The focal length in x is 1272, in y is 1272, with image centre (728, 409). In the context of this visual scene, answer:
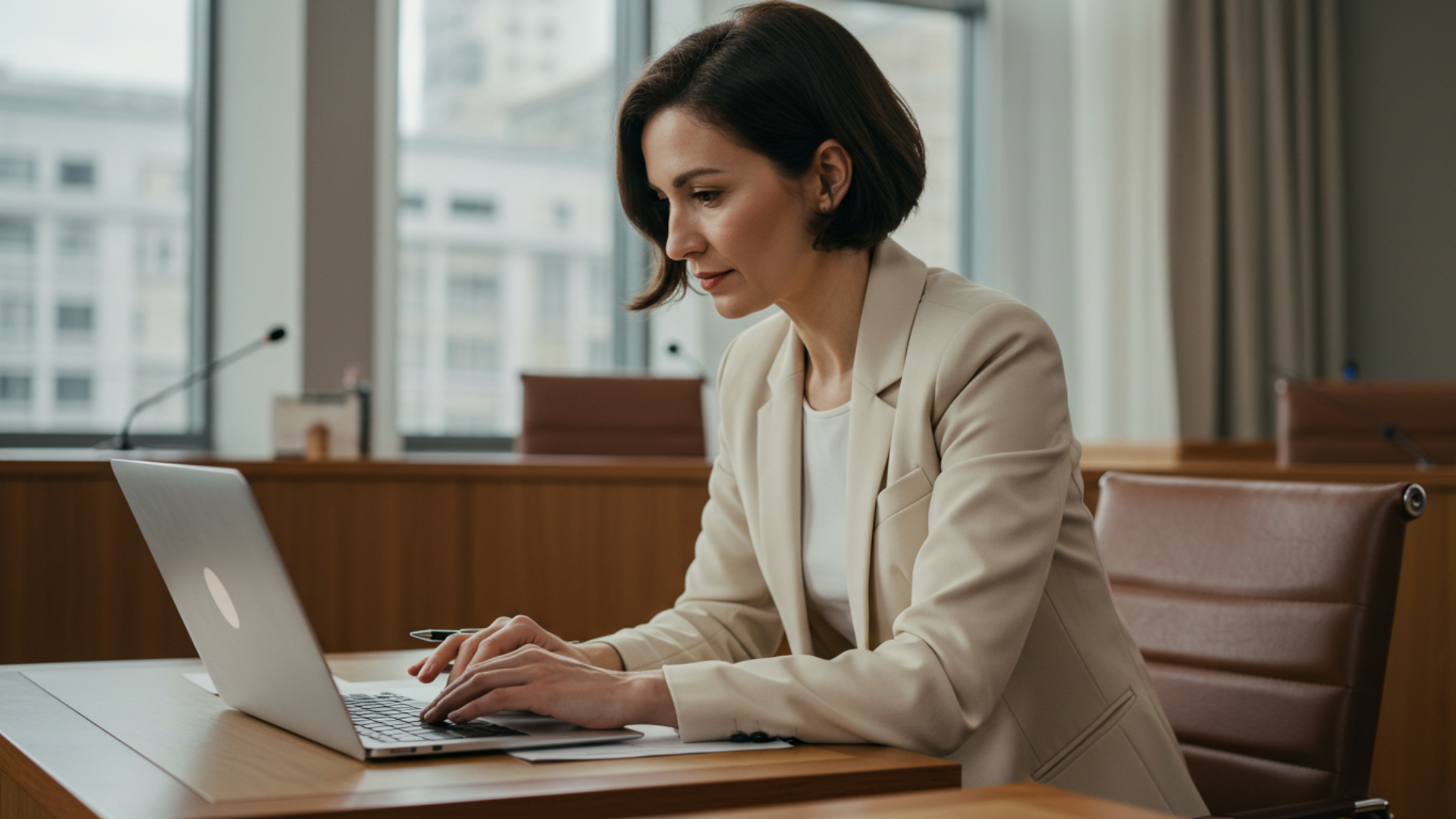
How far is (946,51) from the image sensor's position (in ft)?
19.6

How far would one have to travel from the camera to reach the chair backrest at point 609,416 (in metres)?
3.39

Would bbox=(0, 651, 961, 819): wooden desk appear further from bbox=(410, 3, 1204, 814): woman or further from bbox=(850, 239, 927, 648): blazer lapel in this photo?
bbox=(850, 239, 927, 648): blazer lapel

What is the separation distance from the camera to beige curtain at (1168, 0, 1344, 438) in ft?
18.0

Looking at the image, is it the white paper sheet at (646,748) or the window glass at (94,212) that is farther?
the window glass at (94,212)

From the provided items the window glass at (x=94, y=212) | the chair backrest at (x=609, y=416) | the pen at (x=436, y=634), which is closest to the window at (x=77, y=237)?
the window glass at (x=94, y=212)

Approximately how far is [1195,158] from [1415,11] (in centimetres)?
132

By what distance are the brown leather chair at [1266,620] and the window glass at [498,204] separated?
12.4 ft

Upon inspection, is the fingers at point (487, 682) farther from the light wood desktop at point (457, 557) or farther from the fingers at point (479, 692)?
the light wood desktop at point (457, 557)

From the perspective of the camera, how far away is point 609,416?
342 cm

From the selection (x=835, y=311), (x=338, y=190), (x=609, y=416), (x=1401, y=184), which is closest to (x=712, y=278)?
(x=835, y=311)

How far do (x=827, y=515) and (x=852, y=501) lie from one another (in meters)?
0.08

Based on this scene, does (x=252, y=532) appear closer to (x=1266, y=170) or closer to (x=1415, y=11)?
(x=1266, y=170)

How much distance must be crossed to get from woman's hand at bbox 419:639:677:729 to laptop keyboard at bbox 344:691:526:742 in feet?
0.04

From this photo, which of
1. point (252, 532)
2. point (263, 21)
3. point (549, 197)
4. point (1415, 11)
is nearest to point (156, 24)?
point (263, 21)
